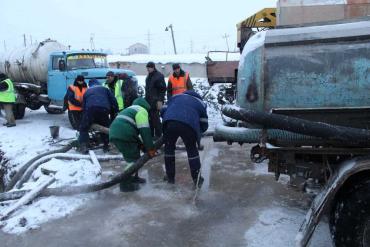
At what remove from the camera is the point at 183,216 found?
5.45 meters

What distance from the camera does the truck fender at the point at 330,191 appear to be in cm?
369

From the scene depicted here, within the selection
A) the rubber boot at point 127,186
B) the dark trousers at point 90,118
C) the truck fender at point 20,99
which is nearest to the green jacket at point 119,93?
the dark trousers at point 90,118

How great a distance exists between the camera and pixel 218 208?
5.68 m

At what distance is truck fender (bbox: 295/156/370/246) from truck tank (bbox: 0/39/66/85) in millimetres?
12739

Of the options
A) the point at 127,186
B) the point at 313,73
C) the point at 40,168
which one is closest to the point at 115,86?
the point at 40,168

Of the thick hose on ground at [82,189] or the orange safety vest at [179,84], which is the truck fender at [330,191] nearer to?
the thick hose on ground at [82,189]

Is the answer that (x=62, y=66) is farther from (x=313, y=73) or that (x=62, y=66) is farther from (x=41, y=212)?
(x=313, y=73)

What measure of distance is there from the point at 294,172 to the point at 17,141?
815 centimetres

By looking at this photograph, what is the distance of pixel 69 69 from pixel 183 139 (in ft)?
27.3

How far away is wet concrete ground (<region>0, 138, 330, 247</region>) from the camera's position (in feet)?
15.9

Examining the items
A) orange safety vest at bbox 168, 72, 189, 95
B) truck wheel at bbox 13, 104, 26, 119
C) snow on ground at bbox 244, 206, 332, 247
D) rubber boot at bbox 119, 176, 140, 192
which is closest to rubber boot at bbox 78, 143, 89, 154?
orange safety vest at bbox 168, 72, 189, 95

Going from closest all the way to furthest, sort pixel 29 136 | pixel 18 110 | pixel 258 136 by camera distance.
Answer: pixel 258 136, pixel 29 136, pixel 18 110

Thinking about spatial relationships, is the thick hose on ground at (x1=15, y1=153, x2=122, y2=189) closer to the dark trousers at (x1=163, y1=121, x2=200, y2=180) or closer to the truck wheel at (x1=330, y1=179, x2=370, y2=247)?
the dark trousers at (x1=163, y1=121, x2=200, y2=180)

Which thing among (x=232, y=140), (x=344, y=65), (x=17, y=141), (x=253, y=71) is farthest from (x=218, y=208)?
(x=17, y=141)
